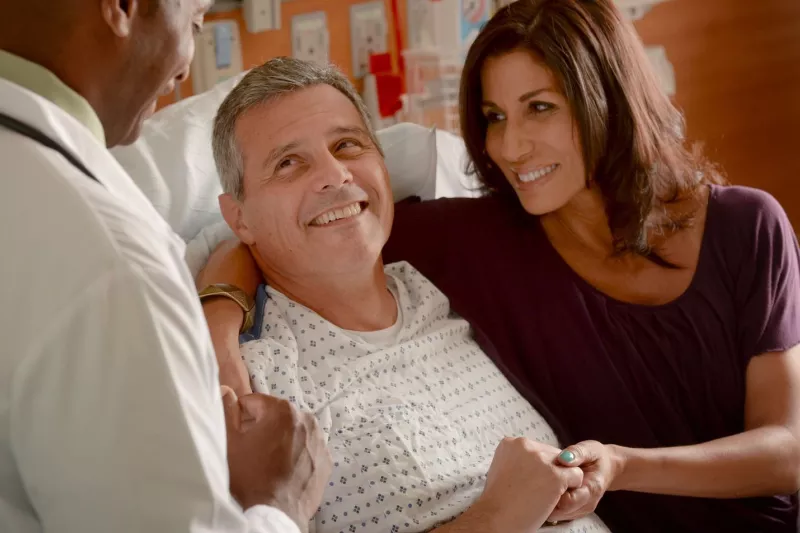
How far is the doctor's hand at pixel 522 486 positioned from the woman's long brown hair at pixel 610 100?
562 mm

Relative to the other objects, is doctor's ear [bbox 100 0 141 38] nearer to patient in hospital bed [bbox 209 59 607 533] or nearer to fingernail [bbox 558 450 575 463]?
patient in hospital bed [bbox 209 59 607 533]

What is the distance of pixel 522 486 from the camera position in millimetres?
1280

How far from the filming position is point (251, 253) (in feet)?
5.24

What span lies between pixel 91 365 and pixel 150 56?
1.14 ft

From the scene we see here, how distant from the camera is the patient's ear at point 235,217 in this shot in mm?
1553

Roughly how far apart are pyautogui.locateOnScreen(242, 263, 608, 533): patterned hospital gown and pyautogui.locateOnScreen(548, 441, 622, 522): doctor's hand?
0.04 meters

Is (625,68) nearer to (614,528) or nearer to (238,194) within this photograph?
(238,194)

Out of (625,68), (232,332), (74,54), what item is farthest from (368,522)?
(625,68)

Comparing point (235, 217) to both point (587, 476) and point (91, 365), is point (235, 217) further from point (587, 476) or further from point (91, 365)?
point (91, 365)

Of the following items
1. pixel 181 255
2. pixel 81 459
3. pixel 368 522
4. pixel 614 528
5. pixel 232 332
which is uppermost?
pixel 181 255

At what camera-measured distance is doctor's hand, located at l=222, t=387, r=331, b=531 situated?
0.96 metres

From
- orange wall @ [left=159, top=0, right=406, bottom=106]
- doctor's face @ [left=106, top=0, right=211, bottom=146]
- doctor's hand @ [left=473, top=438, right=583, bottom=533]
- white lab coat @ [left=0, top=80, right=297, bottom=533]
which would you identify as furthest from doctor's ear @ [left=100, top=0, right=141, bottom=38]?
orange wall @ [left=159, top=0, right=406, bottom=106]

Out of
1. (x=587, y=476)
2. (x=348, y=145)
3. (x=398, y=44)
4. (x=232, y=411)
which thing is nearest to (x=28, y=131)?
(x=232, y=411)

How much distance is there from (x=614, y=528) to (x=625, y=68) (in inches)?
35.5
